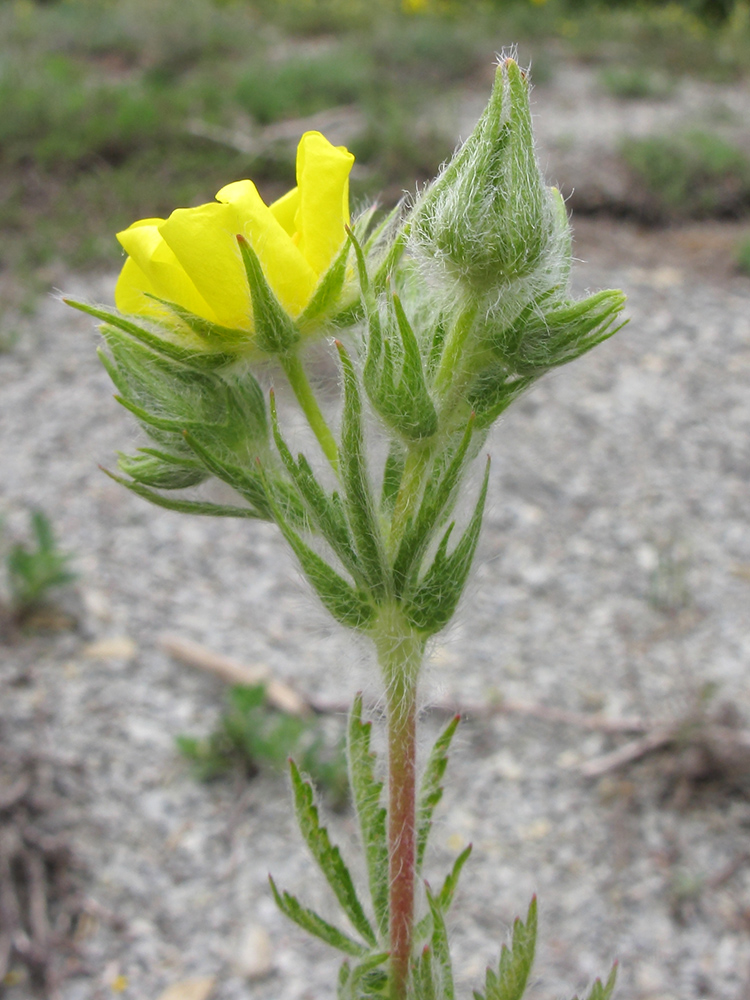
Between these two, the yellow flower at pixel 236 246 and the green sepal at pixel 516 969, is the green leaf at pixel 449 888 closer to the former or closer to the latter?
the green sepal at pixel 516 969

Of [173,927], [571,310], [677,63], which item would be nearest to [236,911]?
[173,927]

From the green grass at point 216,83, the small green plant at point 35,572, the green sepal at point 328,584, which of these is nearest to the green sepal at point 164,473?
the green sepal at point 328,584

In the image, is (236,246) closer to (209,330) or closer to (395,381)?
(209,330)

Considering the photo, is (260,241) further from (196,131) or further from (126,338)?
(196,131)

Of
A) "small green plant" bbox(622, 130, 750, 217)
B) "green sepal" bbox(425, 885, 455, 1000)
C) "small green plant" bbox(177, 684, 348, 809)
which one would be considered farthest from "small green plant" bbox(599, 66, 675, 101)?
"green sepal" bbox(425, 885, 455, 1000)

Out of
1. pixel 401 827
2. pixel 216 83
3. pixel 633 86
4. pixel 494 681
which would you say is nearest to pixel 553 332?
pixel 401 827

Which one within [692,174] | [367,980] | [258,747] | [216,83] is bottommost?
[258,747]
